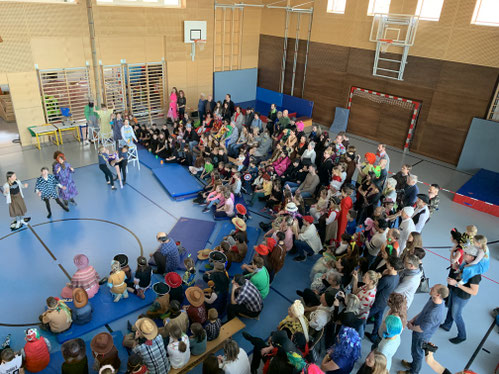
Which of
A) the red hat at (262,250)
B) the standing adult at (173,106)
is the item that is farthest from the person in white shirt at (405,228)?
the standing adult at (173,106)

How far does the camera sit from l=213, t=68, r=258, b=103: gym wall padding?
60.0 ft

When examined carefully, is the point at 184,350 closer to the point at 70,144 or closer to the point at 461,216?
the point at 461,216

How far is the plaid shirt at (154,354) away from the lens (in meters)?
4.94

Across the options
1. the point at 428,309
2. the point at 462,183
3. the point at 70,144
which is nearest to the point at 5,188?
the point at 70,144

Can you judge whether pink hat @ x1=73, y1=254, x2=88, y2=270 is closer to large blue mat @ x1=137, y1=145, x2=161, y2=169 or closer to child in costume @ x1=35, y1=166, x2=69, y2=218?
child in costume @ x1=35, y1=166, x2=69, y2=218

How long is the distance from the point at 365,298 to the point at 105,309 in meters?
4.65

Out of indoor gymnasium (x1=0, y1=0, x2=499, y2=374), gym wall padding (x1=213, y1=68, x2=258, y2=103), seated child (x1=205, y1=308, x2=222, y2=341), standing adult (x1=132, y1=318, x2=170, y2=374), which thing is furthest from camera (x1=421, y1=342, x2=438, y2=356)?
gym wall padding (x1=213, y1=68, x2=258, y2=103)

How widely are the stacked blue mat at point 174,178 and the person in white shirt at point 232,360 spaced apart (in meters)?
6.52

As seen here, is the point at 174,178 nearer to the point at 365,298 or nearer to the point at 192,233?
the point at 192,233

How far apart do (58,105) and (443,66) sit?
14.3 meters

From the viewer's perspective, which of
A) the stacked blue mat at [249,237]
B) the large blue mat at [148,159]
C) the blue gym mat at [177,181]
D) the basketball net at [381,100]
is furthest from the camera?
the basketball net at [381,100]

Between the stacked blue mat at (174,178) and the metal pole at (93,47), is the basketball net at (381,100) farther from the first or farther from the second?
the metal pole at (93,47)

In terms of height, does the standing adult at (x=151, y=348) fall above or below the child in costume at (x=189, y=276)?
above

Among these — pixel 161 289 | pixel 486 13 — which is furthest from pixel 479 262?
pixel 486 13
